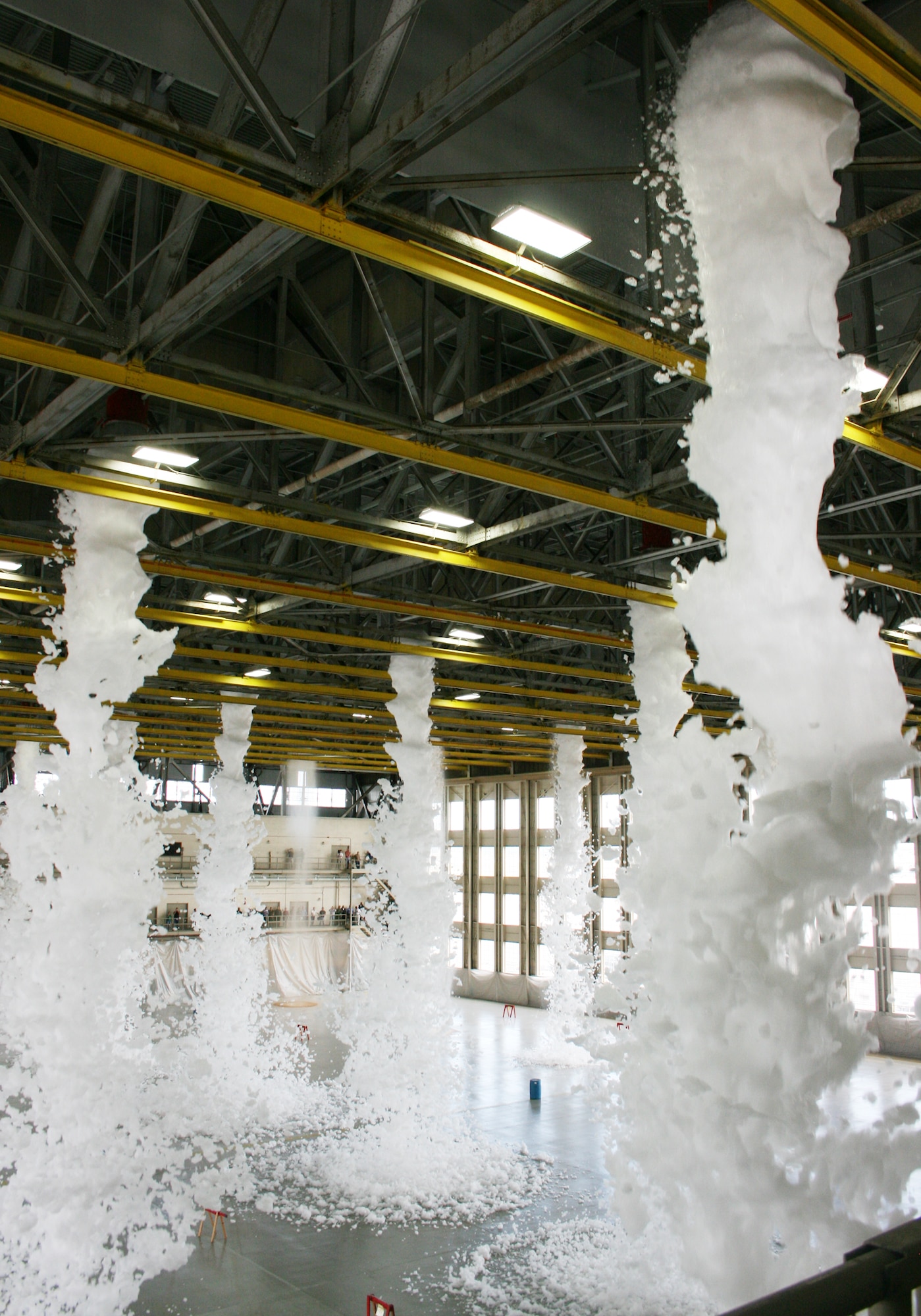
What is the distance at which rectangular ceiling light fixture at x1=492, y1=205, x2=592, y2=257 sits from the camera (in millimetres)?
7672

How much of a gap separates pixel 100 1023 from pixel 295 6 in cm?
1026

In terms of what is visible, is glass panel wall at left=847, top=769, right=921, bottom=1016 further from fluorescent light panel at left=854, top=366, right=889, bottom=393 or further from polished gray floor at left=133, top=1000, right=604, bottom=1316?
fluorescent light panel at left=854, top=366, right=889, bottom=393

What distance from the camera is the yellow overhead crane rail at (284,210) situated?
242 inches

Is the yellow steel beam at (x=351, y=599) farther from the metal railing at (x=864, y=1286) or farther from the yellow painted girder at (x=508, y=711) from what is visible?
the metal railing at (x=864, y=1286)

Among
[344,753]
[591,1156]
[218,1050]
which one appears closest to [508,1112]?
[591,1156]

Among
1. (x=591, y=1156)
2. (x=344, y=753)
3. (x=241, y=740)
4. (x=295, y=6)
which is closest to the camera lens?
(x=295, y=6)

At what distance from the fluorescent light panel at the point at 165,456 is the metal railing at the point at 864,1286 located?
1076 centimetres

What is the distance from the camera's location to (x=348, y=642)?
19016mm

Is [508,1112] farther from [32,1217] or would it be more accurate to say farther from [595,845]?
[595,845]

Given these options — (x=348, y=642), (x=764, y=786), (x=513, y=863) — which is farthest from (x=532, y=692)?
(x=513, y=863)

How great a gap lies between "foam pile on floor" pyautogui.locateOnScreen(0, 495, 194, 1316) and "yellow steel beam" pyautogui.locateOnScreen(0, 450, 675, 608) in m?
0.69

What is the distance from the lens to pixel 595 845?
1518 inches

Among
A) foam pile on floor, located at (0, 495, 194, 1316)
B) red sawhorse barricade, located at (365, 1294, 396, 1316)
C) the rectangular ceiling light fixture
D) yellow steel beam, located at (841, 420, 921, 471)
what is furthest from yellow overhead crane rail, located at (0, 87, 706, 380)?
red sawhorse barricade, located at (365, 1294, 396, 1316)

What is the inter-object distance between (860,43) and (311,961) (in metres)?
42.5
